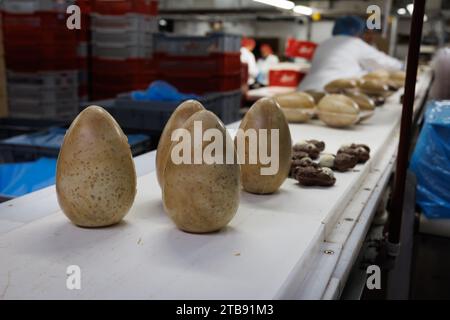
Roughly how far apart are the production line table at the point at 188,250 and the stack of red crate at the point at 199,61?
303 centimetres

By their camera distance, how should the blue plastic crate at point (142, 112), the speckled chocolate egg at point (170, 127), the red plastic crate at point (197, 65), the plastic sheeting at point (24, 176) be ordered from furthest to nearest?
1. the red plastic crate at point (197, 65)
2. the blue plastic crate at point (142, 112)
3. the plastic sheeting at point (24, 176)
4. the speckled chocolate egg at point (170, 127)

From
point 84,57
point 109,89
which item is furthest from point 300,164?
point 84,57

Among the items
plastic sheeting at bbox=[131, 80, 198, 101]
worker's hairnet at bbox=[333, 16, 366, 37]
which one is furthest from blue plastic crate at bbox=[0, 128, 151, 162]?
worker's hairnet at bbox=[333, 16, 366, 37]

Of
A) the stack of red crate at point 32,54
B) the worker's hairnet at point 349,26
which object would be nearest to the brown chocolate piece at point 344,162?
the worker's hairnet at point 349,26

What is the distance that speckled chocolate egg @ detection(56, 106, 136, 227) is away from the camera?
866 millimetres

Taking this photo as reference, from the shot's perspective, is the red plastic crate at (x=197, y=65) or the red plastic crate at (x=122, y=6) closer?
the red plastic crate at (x=197, y=65)

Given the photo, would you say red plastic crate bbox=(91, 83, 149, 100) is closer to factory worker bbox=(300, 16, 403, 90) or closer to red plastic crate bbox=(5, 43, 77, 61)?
red plastic crate bbox=(5, 43, 77, 61)

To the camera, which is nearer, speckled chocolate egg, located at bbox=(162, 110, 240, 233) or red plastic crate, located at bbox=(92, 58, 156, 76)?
speckled chocolate egg, located at bbox=(162, 110, 240, 233)

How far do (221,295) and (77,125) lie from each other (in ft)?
1.39

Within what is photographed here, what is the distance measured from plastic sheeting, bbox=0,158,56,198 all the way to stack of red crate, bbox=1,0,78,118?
2.02m

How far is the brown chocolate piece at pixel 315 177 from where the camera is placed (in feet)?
3.89

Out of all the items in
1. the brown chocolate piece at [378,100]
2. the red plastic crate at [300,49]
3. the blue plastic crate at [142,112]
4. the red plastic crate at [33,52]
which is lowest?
the blue plastic crate at [142,112]

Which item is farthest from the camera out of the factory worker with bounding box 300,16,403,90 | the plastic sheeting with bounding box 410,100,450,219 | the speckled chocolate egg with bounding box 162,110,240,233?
the factory worker with bounding box 300,16,403,90

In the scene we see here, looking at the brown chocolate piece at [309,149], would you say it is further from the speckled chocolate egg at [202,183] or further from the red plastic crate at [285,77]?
the red plastic crate at [285,77]
